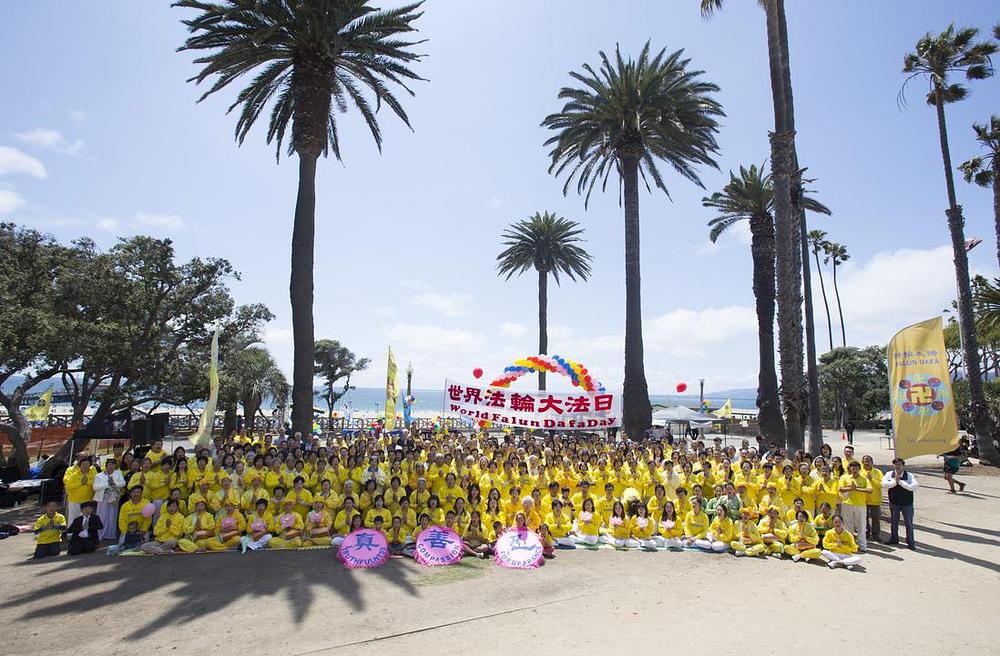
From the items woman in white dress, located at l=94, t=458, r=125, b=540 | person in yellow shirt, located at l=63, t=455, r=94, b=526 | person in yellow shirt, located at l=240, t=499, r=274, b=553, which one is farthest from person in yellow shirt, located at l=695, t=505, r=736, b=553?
person in yellow shirt, located at l=63, t=455, r=94, b=526

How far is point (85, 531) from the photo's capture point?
937cm

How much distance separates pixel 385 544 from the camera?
9203mm

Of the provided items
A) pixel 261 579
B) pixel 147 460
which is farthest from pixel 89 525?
pixel 261 579

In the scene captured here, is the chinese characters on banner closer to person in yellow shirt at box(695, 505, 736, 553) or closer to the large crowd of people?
the large crowd of people

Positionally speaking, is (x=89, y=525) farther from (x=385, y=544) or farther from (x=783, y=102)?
(x=783, y=102)

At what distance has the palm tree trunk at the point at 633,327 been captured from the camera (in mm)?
22859

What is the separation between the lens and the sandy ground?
234 inches

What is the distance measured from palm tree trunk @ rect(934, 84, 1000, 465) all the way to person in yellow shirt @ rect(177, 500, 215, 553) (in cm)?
2620

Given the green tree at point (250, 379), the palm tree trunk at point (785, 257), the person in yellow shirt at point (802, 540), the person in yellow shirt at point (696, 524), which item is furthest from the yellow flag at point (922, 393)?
the green tree at point (250, 379)

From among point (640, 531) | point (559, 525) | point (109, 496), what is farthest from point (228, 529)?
point (640, 531)

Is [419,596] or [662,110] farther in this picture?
[662,110]

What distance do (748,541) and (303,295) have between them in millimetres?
13176

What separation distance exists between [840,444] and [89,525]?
35195mm

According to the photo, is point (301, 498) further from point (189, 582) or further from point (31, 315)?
point (31, 315)
